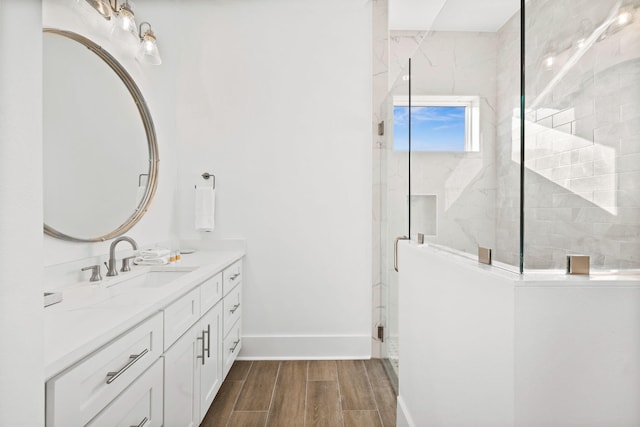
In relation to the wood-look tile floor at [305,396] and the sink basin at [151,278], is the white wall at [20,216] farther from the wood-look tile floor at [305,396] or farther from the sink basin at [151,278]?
the wood-look tile floor at [305,396]

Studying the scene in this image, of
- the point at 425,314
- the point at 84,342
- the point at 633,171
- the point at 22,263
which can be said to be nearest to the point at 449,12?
the point at 633,171

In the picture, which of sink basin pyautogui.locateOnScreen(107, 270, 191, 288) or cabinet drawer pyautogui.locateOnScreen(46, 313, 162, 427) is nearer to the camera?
cabinet drawer pyautogui.locateOnScreen(46, 313, 162, 427)

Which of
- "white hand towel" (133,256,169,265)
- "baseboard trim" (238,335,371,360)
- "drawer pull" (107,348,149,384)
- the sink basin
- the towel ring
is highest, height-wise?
the towel ring

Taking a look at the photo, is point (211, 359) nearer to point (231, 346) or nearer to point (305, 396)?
point (231, 346)

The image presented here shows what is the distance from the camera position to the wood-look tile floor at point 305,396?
5.85ft

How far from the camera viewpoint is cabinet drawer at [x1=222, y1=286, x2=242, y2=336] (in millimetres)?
2061

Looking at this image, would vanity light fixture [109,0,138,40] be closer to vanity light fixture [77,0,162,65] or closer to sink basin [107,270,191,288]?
vanity light fixture [77,0,162,65]

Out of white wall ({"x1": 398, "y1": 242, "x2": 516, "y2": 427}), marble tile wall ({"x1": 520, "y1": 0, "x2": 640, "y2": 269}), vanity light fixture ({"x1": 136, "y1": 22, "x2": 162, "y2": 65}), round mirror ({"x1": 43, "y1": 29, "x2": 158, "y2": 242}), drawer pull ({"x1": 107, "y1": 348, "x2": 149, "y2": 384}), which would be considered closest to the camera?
marble tile wall ({"x1": 520, "y1": 0, "x2": 640, "y2": 269})

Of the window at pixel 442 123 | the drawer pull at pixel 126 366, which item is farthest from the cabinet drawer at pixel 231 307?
the window at pixel 442 123

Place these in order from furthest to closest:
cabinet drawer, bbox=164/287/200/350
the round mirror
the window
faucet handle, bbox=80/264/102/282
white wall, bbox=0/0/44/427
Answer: faucet handle, bbox=80/264/102/282, the round mirror, cabinet drawer, bbox=164/287/200/350, the window, white wall, bbox=0/0/44/427

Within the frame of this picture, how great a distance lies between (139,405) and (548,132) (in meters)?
1.33

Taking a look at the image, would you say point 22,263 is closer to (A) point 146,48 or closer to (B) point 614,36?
(B) point 614,36

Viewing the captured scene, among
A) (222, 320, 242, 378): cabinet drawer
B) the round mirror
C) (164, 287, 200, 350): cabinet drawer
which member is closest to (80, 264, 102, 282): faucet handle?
the round mirror

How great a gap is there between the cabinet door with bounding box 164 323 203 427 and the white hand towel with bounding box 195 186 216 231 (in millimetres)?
973
